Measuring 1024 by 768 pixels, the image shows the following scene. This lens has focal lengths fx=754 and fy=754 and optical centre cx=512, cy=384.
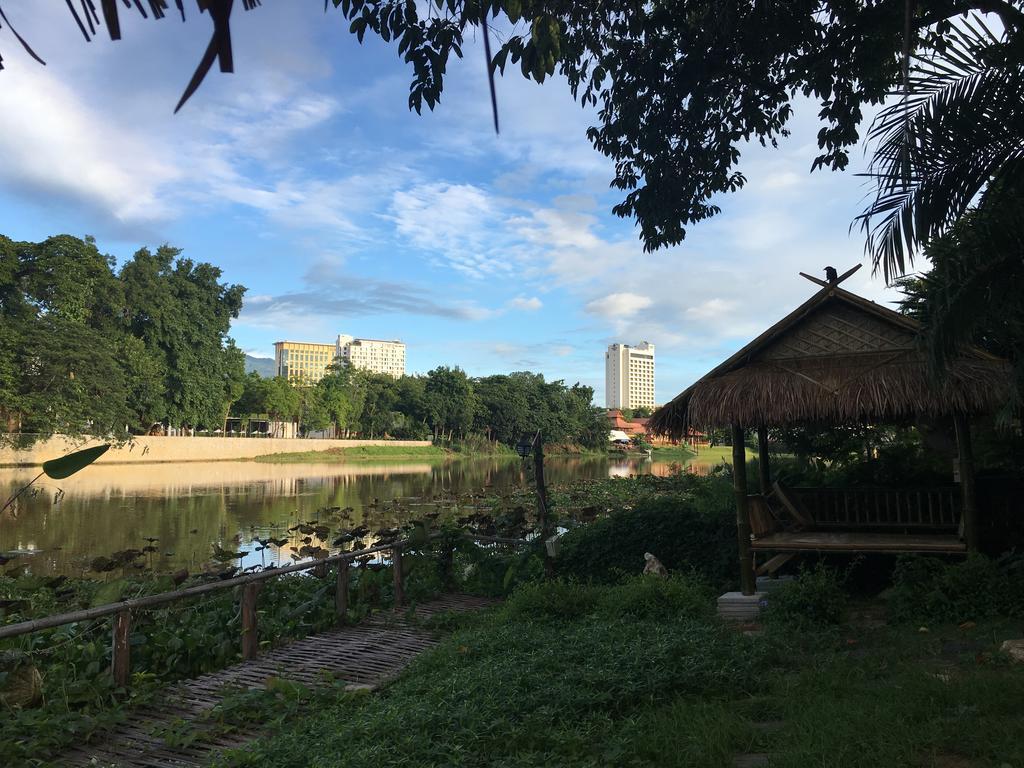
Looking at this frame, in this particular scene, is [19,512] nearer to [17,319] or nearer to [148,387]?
[17,319]

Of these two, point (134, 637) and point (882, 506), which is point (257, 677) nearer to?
point (134, 637)

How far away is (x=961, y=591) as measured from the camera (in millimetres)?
6258

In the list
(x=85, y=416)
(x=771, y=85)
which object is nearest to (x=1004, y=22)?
(x=771, y=85)

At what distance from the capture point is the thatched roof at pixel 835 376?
6.73 metres

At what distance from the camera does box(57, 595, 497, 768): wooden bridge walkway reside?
13.3ft

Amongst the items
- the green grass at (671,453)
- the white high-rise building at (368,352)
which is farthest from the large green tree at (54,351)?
the white high-rise building at (368,352)

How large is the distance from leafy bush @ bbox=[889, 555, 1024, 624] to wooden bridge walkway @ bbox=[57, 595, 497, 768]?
4.04 metres

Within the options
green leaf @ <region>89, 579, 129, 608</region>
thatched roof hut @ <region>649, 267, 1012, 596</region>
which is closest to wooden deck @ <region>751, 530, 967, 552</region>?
thatched roof hut @ <region>649, 267, 1012, 596</region>

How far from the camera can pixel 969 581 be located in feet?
20.5

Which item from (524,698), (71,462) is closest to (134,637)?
(524,698)

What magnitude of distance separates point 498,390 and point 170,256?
107ft

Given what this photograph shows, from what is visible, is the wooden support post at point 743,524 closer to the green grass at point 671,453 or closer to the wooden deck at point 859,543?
the wooden deck at point 859,543

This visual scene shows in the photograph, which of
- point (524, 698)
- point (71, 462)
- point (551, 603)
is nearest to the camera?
point (71, 462)

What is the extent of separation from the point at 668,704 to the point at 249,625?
3.41 metres
